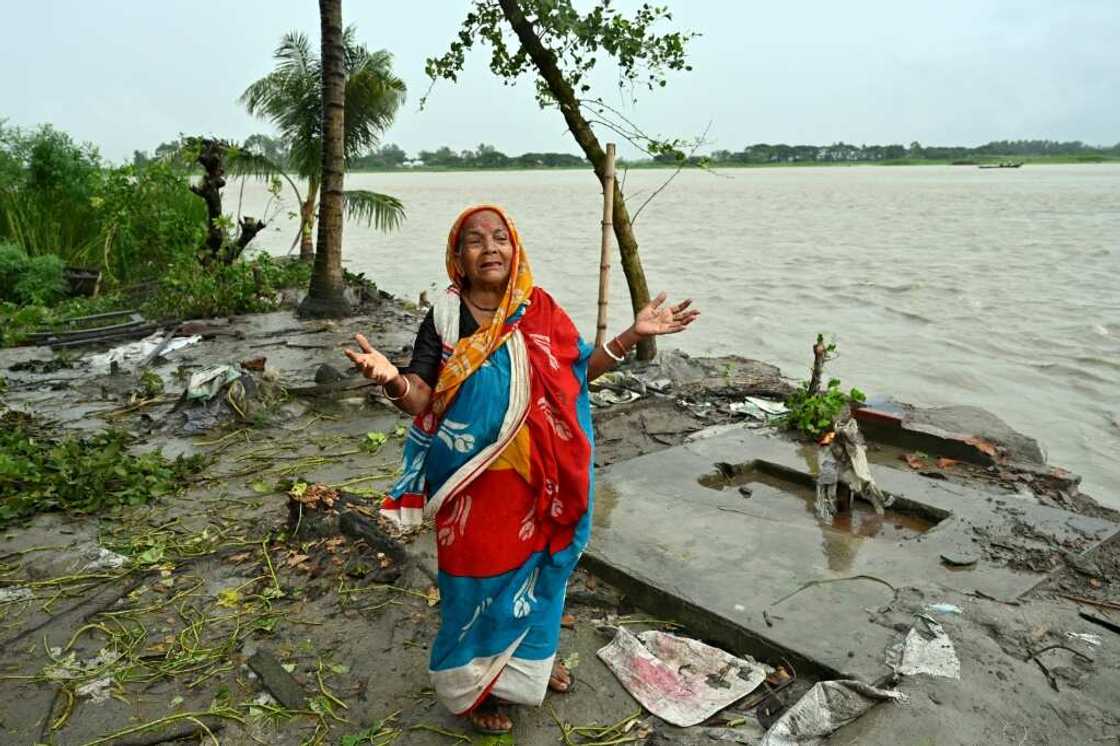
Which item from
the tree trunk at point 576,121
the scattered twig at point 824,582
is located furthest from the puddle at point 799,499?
the tree trunk at point 576,121

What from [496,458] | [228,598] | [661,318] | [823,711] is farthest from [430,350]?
[228,598]

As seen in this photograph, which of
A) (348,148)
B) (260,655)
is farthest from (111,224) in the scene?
(260,655)

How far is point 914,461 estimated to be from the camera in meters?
5.74

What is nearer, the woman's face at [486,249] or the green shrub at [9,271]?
the woman's face at [486,249]

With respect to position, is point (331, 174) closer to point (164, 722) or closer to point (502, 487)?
point (164, 722)

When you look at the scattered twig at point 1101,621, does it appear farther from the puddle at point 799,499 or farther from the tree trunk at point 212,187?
the tree trunk at point 212,187

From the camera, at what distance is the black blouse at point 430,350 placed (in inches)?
105

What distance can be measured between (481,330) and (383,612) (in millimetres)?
1728

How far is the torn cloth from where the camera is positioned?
3.01 metres

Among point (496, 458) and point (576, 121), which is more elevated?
point (576, 121)

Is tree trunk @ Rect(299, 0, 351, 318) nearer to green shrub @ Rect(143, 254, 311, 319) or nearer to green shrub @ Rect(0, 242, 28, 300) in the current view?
green shrub @ Rect(143, 254, 311, 319)

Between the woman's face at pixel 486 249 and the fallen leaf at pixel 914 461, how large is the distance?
13.4 feet

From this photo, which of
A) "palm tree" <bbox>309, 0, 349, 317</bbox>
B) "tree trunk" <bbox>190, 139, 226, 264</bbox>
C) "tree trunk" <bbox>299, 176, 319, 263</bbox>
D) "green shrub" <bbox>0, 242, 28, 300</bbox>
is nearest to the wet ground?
"palm tree" <bbox>309, 0, 349, 317</bbox>

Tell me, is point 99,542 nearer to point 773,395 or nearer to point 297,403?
point 297,403
